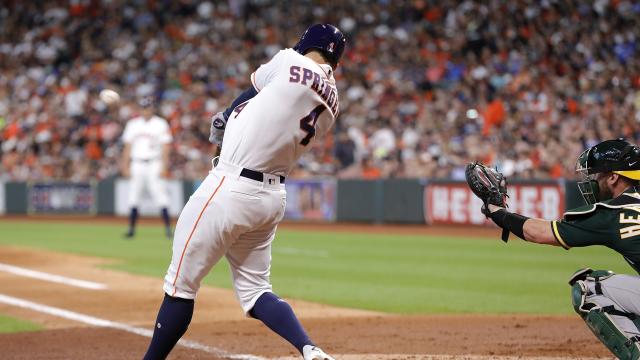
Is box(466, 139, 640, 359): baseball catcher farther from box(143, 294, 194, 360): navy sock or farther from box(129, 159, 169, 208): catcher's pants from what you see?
box(129, 159, 169, 208): catcher's pants

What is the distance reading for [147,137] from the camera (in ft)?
51.9

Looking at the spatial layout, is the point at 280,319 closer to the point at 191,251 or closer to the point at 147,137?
the point at 191,251

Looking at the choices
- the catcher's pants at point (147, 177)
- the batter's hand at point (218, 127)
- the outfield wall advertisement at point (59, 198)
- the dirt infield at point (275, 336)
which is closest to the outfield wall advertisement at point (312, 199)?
the catcher's pants at point (147, 177)

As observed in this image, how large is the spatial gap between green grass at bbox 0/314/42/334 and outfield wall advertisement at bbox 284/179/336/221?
13.4 m

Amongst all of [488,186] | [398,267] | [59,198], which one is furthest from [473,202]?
[488,186]

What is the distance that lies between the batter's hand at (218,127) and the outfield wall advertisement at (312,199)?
52.7ft

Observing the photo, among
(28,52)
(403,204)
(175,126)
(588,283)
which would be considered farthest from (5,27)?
(588,283)

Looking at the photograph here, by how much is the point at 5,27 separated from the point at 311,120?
27.7m

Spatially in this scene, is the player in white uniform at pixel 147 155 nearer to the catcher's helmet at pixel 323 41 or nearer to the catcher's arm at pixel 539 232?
the catcher's helmet at pixel 323 41

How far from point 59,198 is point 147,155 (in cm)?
983

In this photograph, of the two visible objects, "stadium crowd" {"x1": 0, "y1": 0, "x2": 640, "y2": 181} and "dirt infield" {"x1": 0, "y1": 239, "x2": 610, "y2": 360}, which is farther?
"stadium crowd" {"x1": 0, "y1": 0, "x2": 640, "y2": 181}

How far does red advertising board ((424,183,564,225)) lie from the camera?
1730 centimetres

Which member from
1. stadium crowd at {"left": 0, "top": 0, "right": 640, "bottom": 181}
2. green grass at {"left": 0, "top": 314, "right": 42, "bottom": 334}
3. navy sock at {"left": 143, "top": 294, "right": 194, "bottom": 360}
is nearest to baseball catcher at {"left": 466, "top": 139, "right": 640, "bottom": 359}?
navy sock at {"left": 143, "top": 294, "right": 194, "bottom": 360}

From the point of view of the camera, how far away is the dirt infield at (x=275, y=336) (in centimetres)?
626
